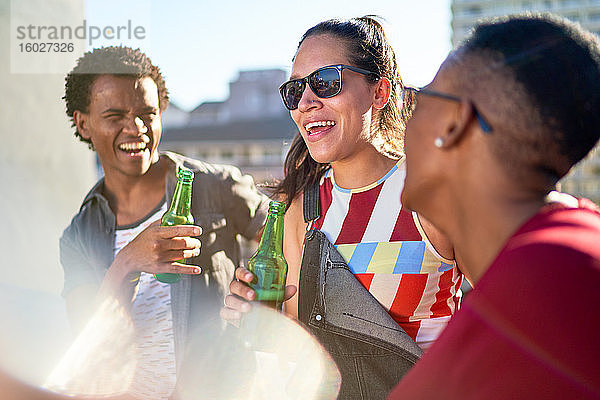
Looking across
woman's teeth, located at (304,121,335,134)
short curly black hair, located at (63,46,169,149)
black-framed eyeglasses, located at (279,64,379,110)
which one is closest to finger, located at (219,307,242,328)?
woman's teeth, located at (304,121,335,134)

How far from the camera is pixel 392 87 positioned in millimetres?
2512

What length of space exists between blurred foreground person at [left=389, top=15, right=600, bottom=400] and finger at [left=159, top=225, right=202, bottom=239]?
95cm

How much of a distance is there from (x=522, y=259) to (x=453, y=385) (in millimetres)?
276

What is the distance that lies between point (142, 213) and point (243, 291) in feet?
3.48

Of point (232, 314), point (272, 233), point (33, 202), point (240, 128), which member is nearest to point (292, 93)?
point (272, 233)

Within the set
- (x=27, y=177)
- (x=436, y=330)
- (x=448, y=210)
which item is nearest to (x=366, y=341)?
(x=436, y=330)

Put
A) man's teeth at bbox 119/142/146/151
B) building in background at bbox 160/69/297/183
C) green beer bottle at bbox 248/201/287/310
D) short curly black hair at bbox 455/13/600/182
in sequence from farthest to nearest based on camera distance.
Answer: building in background at bbox 160/69/297/183
man's teeth at bbox 119/142/146/151
green beer bottle at bbox 248/201/287/310
short curly black hair at bbox 455/13/600/182

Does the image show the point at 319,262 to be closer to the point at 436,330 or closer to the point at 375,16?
the point at 436,330

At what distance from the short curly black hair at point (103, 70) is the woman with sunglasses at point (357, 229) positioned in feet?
2.88

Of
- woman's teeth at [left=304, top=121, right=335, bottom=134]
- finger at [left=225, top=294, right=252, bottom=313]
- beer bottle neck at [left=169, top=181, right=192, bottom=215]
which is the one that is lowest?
finger at [left=225, top=294, right=252, bottom=313]

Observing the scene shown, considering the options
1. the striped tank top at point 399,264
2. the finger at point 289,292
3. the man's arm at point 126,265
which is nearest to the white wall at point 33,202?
the man's arm at point 126,265

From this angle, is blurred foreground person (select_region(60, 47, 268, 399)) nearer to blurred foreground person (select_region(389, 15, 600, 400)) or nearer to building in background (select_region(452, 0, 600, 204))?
blurred foreground person (select_region(389, 15, 600, 400))

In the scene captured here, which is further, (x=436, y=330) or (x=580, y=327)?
(x=436, y=330)

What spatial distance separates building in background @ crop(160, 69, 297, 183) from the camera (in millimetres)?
37594
